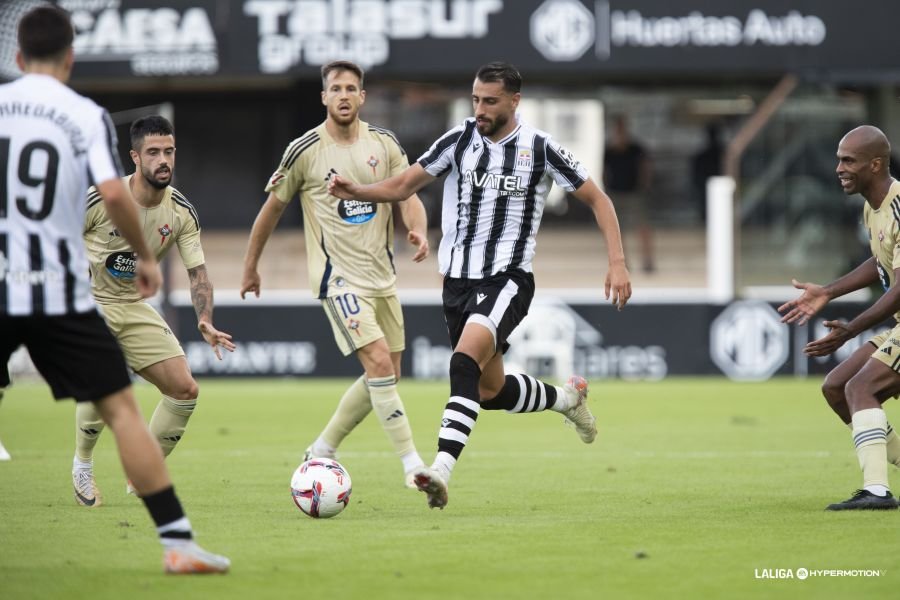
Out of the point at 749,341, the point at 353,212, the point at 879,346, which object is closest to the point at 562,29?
the point at 749,341

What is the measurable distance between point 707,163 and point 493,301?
19173 millimetres

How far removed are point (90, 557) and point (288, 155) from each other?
3.55 metres

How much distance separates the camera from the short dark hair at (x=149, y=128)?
814cm

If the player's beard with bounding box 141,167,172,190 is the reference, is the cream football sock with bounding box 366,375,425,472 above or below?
below

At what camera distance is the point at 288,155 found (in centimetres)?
915

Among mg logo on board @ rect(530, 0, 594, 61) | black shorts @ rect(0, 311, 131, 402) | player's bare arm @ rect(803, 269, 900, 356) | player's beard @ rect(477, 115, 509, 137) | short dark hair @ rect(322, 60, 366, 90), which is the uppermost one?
mg logo on board @ rect(530, 0, 594, 61)

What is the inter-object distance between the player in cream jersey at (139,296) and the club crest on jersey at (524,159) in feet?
6.32

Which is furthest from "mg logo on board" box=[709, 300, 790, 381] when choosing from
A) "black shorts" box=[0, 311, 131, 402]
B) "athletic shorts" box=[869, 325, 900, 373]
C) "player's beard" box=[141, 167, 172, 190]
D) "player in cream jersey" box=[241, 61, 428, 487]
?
"black shorts" box=[0, 311, 131, 402]

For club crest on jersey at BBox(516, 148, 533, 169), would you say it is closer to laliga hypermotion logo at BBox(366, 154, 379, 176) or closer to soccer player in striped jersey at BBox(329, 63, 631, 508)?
soccer player in striped jersey at BBox(329, 63, 631, 508)

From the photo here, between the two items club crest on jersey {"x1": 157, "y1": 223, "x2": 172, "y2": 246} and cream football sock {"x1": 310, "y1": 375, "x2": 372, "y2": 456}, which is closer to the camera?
club crest on jersey {"x1": 157, "y1": 223, "x2": 172, "y2": 246}

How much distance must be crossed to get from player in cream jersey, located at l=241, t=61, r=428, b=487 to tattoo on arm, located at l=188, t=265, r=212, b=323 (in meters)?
0.56

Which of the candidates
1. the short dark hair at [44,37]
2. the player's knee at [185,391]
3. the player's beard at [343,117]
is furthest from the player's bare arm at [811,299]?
the short dark hair at [44,37]

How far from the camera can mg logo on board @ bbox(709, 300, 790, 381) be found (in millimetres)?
19188

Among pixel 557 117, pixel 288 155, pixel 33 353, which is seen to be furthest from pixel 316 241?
pixel 557 117
